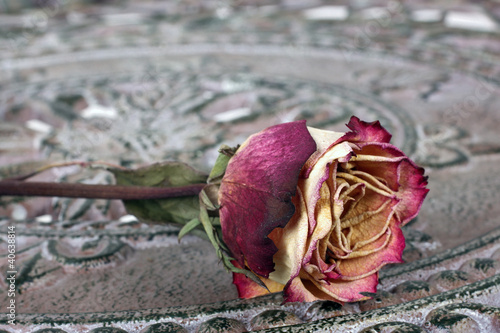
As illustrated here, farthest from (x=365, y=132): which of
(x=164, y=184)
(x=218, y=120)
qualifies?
(x=218, y=120)

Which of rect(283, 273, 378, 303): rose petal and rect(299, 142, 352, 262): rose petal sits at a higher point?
rect(299, 142, 352, 262): rose petal

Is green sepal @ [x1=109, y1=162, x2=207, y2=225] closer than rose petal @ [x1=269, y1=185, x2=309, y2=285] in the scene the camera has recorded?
No

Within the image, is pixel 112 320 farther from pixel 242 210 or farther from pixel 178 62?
pixel 178 62

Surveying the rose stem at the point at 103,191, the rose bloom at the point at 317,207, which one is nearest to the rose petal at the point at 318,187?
the rose bloom at the point at 317,207

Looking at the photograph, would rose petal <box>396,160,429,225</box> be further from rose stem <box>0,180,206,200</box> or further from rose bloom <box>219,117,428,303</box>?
rose stem <box>0,180,206,200</box>

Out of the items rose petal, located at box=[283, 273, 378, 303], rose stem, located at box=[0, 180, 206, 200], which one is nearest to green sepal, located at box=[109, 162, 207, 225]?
rose stem, located at box=[0, 180, 206, 200]
